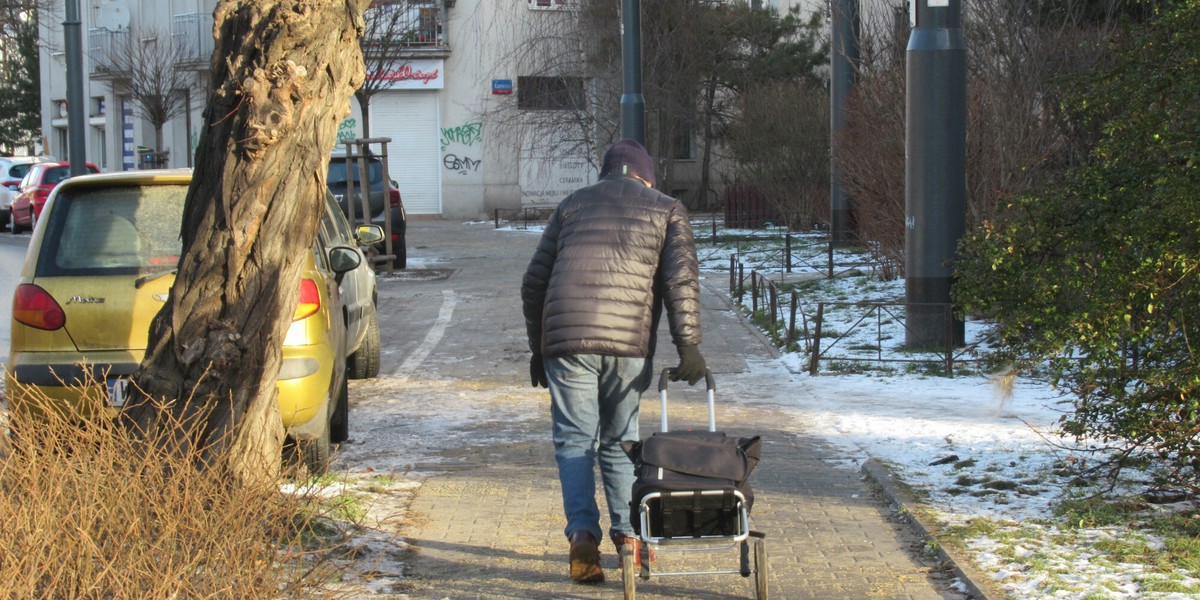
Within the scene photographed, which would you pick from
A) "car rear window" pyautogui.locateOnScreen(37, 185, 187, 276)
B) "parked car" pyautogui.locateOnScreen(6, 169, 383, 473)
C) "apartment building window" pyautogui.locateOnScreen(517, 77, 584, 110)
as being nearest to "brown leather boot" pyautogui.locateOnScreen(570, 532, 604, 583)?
"parked car" pyautogui.locateOnScreen(6, 169, 383, 473)

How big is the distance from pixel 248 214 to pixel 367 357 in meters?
5.42

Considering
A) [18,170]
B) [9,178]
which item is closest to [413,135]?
[18,170]

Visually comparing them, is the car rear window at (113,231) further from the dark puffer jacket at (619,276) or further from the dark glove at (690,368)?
the dark glove at (690,368)

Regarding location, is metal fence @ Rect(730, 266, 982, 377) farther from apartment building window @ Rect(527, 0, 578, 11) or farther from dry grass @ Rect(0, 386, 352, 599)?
apartment building window @ Rect(527, 0, 578, 11)

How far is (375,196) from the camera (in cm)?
2091

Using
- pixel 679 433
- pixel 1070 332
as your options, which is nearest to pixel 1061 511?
pixel 1070 332

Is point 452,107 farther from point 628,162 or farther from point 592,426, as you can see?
point 592,426

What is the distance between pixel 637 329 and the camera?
5.21m

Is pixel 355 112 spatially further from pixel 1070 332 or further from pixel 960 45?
pixel 1070 332

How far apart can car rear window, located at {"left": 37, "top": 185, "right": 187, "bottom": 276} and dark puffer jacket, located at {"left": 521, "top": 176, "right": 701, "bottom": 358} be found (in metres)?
2.54

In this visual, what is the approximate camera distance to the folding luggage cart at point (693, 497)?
15.6ft

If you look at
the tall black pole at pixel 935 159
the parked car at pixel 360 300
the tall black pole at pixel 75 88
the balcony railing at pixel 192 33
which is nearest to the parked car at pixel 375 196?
the tall black pole at pixel 75 88

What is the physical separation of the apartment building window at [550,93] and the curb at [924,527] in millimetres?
27645

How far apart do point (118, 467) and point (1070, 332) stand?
156 inches
